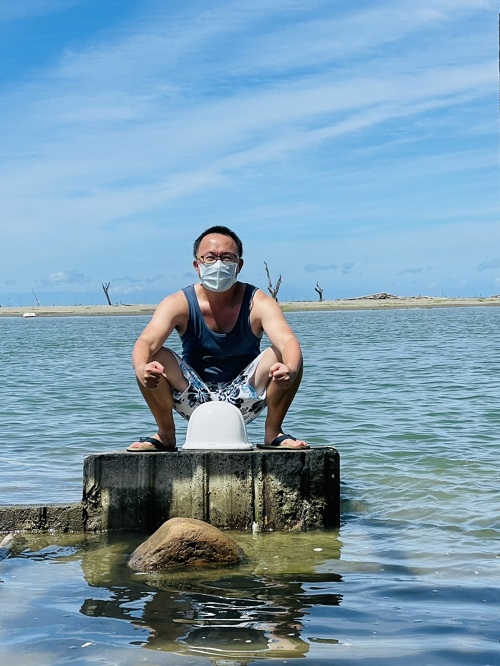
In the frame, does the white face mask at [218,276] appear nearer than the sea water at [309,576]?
No

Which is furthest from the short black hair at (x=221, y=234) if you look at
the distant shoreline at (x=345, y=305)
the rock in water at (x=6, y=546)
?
the distant shoreline at (x=345, y=305)

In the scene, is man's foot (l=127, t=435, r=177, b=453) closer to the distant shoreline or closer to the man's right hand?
the man's right hand

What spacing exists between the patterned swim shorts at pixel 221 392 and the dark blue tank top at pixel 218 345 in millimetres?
58

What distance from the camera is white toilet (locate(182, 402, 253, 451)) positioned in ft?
18.5

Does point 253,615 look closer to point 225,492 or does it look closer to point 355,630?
point 355,630

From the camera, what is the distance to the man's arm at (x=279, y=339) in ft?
17.9

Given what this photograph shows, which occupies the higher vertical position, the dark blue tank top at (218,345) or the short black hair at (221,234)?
the short black hair at (221,234)

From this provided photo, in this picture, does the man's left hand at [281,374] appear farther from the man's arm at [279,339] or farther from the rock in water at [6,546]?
the rock in water at [6,546]

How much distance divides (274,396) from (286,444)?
31 cm

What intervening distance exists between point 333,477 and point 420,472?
8.36 feet

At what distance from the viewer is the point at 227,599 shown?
4.35 m

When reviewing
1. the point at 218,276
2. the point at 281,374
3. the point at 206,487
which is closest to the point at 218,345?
the point at 218,276

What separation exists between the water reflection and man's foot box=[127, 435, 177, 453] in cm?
61

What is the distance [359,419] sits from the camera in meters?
11.4
